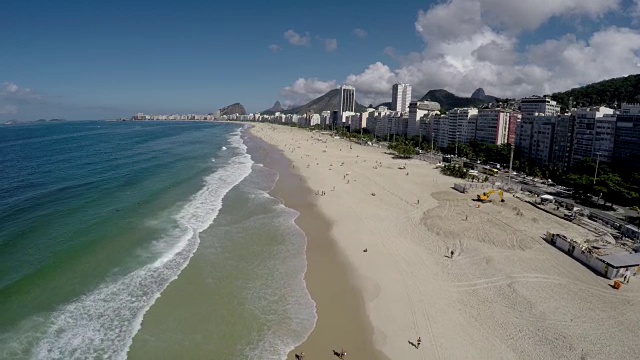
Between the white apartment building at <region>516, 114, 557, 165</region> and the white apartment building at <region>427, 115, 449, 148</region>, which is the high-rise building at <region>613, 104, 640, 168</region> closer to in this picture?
the white apartment building at <region>516, 114, 557, 165</region>

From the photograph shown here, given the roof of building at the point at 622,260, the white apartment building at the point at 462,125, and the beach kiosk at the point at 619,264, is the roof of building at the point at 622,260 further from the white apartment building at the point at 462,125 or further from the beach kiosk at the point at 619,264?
the white apartment building at the point at 462,125

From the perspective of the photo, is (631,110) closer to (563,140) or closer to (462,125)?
(563,140)

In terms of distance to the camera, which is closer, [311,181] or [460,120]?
[311,181]

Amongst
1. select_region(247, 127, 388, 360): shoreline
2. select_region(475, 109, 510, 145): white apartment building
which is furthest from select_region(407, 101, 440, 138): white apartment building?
select_region(247, 127, 388, 360): shoreline

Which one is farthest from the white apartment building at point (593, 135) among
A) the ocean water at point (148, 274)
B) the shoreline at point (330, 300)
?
the ocean water at point (148, 274)

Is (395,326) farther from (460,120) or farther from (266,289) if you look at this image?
(460,120)

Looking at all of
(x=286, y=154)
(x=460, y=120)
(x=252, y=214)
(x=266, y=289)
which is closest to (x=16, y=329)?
(x=266, y=289)
